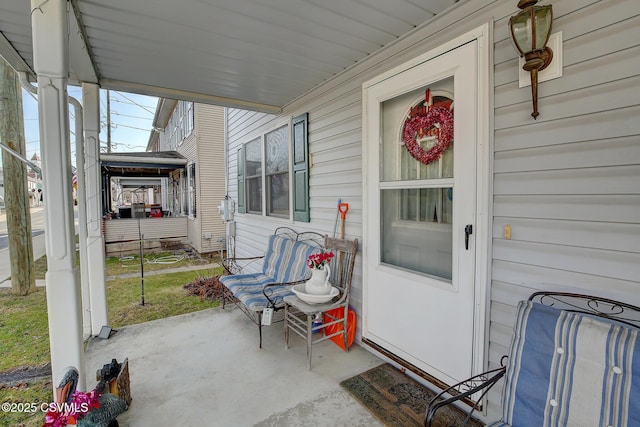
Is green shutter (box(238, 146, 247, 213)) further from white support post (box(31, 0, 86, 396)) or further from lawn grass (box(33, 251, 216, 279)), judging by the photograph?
white support post (box(31, 0, 86, 396))

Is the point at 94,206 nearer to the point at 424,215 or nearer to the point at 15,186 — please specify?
the point at 15,186

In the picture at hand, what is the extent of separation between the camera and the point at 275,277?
3932 mm

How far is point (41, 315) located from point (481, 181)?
535 centimetres

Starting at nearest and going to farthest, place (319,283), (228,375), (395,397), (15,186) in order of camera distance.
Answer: (395,397)
(228,375)
(319,283)
(15,186)

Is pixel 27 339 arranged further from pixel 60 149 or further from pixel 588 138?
pixel 588 138

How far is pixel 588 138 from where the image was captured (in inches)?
59.9

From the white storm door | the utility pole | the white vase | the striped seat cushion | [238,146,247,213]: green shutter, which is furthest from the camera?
[238,146,247,213]: green shutter

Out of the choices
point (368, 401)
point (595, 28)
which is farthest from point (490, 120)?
point (368, 401)

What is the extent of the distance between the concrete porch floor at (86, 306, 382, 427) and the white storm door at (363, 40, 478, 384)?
60 centimetres

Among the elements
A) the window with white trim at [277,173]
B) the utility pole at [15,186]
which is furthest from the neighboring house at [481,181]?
the utility pole at [15,186]

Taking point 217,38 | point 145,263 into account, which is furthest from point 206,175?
point 217,38

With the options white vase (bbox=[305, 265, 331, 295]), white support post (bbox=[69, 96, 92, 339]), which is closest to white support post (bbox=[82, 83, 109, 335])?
white support post (bbox=[69, 96, 92, 339])

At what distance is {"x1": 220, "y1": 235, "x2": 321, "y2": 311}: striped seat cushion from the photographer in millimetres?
3166

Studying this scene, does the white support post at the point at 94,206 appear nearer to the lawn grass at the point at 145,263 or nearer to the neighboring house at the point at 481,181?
the neighboring house at the point at 481,181
